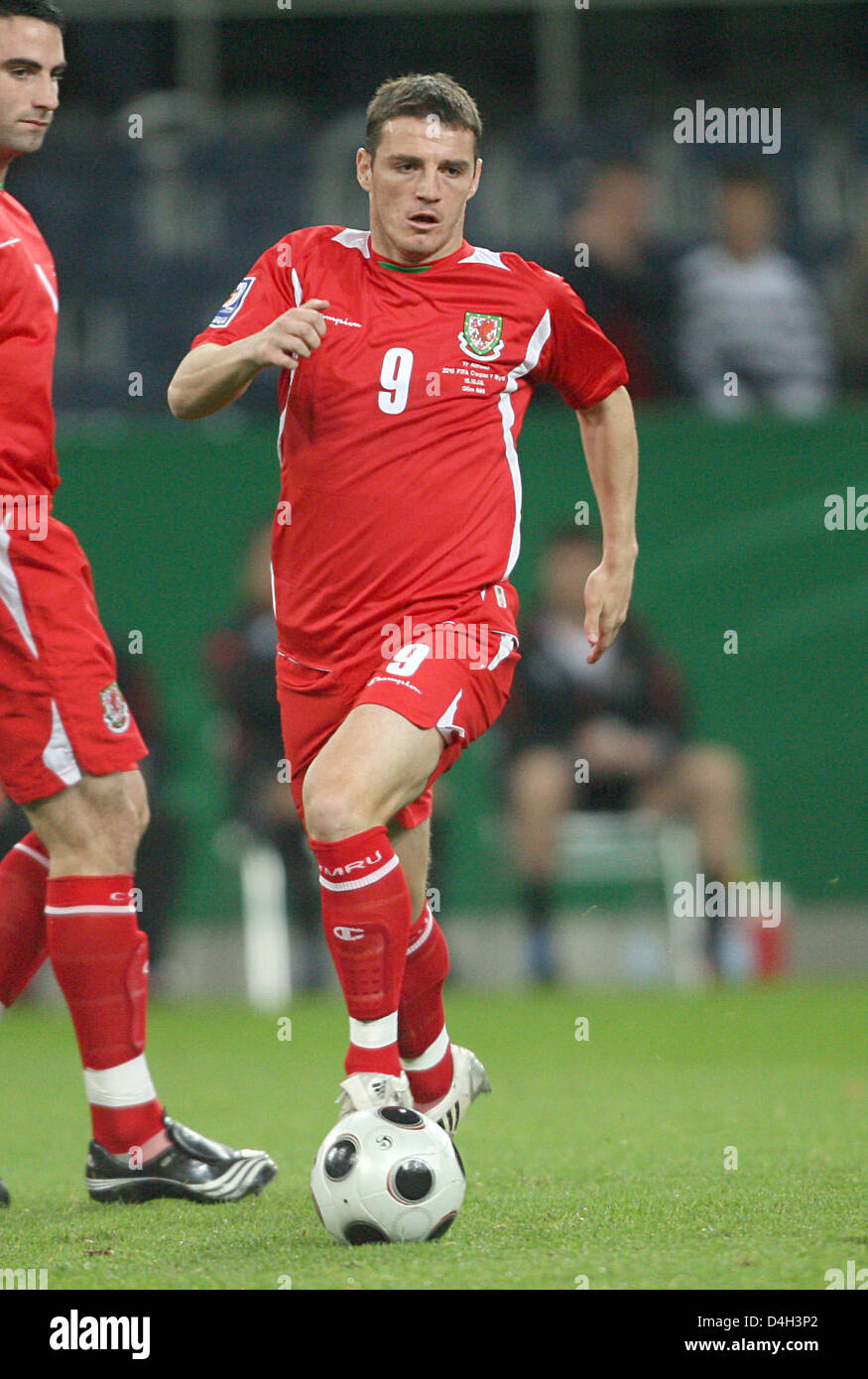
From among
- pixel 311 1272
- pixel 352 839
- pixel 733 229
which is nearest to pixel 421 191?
pixel 352 839

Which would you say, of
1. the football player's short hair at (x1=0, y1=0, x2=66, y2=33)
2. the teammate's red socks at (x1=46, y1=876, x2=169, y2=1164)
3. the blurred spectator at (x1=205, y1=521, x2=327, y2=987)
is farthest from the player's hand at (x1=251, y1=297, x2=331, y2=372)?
the blurred spectator at (x1=205, y1=521, x2=327, y2=987)

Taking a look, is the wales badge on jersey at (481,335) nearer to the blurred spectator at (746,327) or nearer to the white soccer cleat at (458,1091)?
the white soccer cleat at (458,1091)

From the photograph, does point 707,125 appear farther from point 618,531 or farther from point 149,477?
point 618,531

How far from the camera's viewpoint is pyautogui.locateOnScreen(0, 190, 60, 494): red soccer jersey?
4254mm

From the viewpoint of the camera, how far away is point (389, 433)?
14.0ft

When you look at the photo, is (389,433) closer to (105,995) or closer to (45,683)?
(45,683)

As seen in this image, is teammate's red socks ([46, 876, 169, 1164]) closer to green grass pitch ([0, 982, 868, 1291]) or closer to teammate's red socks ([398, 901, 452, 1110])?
green grass pitch ([0, 982, 868, 1291])

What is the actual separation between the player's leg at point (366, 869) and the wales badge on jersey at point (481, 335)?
0.92 meters

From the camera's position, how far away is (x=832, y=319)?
10.5 metres

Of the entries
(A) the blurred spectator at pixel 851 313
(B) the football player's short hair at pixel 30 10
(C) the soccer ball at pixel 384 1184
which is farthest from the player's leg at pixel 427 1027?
(A) the blurred spectator at pixel 851 313

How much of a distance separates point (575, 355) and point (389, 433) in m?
0.55

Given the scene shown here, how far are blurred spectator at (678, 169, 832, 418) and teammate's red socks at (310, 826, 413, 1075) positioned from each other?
658 cm

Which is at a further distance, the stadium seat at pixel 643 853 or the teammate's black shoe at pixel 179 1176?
the stadium seat at pixel 643 853

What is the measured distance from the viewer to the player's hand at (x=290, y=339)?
379 cm
